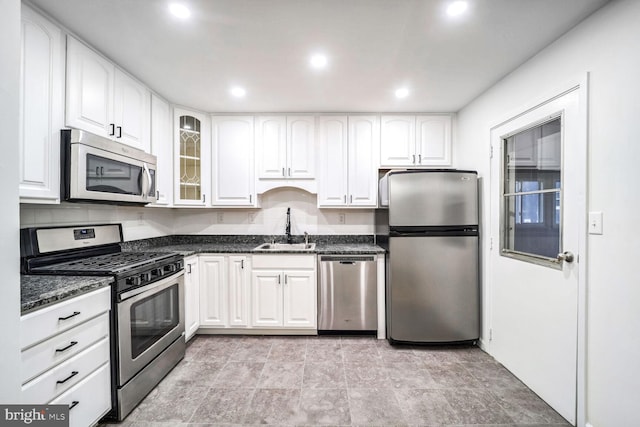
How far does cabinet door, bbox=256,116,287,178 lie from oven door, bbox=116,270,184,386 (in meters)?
1.39

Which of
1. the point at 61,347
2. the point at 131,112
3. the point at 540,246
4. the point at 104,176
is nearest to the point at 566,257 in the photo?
the point at 540,246

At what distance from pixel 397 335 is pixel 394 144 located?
1973 millimetres

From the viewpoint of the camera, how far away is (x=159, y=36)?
1.71m

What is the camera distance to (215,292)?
2727 mm

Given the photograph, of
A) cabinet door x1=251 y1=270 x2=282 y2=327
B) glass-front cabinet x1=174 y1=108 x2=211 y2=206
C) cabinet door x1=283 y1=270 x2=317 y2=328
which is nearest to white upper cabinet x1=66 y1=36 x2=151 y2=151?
glass-front cabinet x1=174 y1=108 x2=211 y2=206

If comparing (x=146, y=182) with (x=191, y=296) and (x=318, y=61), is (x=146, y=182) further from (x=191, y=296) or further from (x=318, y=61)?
(x=318, y=61)

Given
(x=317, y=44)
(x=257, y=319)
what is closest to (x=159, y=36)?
(x=317, y=44)

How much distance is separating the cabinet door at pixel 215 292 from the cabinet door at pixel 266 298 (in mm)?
302

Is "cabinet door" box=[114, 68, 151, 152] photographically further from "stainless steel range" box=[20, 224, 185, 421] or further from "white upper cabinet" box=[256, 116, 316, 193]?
"white upper cabinet" box=[256, 116, 316, 193]

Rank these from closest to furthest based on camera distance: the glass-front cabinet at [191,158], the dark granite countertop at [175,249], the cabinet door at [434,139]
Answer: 1. the dark granite countertop at [175,249]
2. the glass-front cabinet at [191,158]
3. the cabinet door at [434,139]

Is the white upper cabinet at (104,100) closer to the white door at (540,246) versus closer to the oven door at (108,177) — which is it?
the oven door at (108,177)

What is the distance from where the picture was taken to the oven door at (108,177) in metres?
1.65

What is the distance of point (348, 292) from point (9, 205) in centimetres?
240

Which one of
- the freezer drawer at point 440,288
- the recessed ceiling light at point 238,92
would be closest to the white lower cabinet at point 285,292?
the freezer drawer at point 440,288
